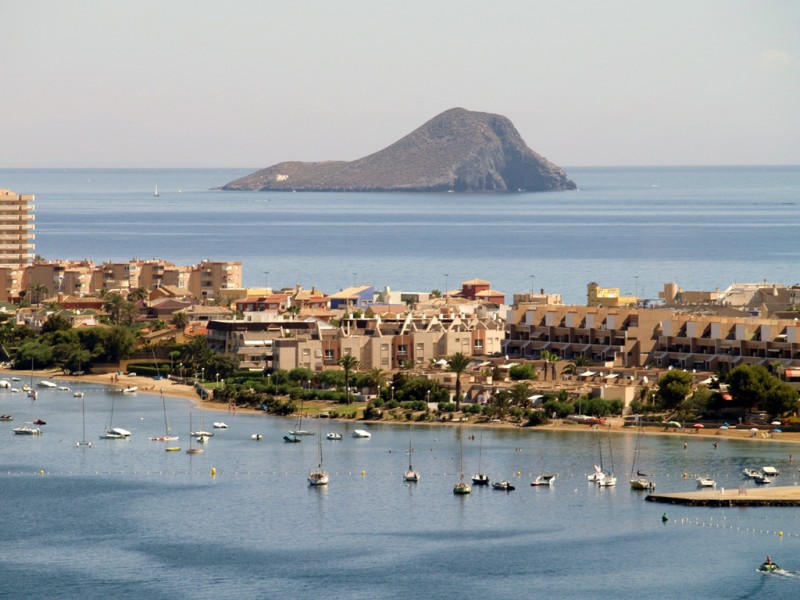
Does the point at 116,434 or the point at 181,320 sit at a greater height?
the point at 181,320

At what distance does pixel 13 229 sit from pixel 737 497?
4213 inches

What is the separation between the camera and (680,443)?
75.6m

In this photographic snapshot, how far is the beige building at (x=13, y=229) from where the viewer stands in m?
159

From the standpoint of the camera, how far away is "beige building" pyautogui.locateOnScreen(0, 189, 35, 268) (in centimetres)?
15900

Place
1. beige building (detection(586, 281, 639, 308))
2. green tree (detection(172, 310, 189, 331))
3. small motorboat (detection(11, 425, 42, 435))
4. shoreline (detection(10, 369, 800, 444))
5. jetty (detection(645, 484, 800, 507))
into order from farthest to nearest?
1. beige building (detection(586, 281, 639, 308))
2. green tree (detection(172, 310, 189, 331))
3. small motorboat (detection(11, 425, 42, 435))
4. shoreline (detection(10, 369, 800, 444))
5. jetty (detection(645, 484, 800, 507))

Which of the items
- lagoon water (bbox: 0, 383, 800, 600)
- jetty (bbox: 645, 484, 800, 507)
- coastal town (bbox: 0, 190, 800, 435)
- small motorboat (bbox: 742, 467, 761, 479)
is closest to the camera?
lagoon water (bbox: 0, 383, 800, 600)

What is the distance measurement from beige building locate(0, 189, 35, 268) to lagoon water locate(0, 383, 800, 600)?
262 feet

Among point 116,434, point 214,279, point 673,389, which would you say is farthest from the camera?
point 214,279

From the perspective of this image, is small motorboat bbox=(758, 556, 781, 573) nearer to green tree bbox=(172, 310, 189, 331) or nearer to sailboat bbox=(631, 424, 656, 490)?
sailboat bbox=(631, 424, 656, 490)

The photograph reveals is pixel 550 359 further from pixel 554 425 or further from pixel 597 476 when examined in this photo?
pixel 597 476

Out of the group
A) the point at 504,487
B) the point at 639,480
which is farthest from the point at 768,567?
the point at 504,487

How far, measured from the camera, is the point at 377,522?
61.4m

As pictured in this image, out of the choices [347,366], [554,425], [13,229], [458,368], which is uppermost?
[13,229]

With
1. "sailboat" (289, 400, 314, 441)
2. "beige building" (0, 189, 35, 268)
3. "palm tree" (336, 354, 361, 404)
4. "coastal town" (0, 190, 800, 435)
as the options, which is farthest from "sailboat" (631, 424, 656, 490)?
"beige building" (0, 189, 35, 268)
